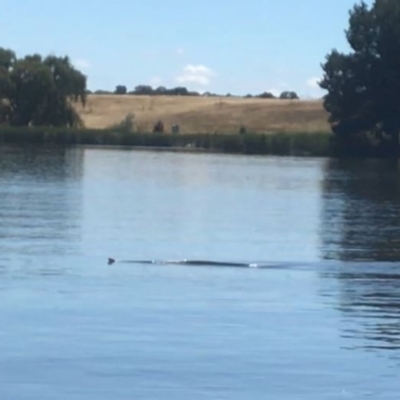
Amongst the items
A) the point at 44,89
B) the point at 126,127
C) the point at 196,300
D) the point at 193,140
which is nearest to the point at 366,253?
the point at 196,300

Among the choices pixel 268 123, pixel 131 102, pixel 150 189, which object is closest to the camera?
pixel 150 189

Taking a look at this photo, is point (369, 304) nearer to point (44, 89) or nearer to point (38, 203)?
point (38, 203)

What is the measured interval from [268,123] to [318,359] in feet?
350

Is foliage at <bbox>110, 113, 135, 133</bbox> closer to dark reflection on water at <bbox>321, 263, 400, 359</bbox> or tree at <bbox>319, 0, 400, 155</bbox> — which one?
tree at <bbox>319, 0, 400, 155</bbox>

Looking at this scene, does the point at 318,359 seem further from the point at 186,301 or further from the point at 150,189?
the point at 150,189

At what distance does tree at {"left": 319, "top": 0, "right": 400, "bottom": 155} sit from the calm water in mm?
44394

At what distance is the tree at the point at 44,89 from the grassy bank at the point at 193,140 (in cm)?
258

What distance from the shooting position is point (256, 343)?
1597 centimetres

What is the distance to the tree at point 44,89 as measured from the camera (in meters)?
98.2

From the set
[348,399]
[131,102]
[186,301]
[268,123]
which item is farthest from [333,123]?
[348,399]

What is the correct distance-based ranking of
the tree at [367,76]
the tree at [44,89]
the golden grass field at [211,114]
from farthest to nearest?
the golden grass field at [211,114] < the tree at [44,89] < the tree at [367,76]

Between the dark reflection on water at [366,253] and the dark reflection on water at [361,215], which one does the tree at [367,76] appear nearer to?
the dark reflection on water at [361,215]

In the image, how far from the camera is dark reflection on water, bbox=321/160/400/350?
17.3m

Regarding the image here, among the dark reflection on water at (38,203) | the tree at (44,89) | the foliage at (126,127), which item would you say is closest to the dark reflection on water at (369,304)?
the dark reflection on water at (38,203)
